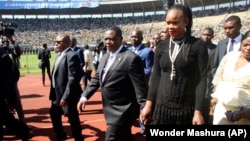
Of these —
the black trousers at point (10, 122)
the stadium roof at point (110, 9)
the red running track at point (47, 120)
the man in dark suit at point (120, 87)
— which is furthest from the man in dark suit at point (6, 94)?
the stadium roof at point (110, 9)

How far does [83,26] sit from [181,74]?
194ft

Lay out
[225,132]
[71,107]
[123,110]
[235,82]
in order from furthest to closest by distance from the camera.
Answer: [71,107], [123,110], [235,82], [225,132]

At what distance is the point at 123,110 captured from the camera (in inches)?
152

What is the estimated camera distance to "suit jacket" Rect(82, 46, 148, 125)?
3.82 m

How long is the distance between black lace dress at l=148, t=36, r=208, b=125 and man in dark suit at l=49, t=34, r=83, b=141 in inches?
97.3

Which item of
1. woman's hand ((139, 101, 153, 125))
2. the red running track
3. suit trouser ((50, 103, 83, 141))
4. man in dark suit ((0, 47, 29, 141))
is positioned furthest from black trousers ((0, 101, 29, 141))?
woman's hand ((139, 101, 153, 125))

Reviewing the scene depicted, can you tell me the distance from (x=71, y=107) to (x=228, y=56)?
289cm

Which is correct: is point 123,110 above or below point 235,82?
below

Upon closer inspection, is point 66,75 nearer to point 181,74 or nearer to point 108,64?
point 108,64

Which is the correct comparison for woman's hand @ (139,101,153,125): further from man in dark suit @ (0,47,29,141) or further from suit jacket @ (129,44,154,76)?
suit jacket @ (129,44,154,76)

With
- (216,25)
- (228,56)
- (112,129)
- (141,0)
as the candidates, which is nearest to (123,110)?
(112,129)

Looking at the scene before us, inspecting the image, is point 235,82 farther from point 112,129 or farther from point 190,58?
point 112,129

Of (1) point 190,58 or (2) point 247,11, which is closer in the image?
(1) point 190,58

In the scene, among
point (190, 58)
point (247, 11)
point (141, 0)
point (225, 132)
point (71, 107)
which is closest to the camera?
point (225, 132)
